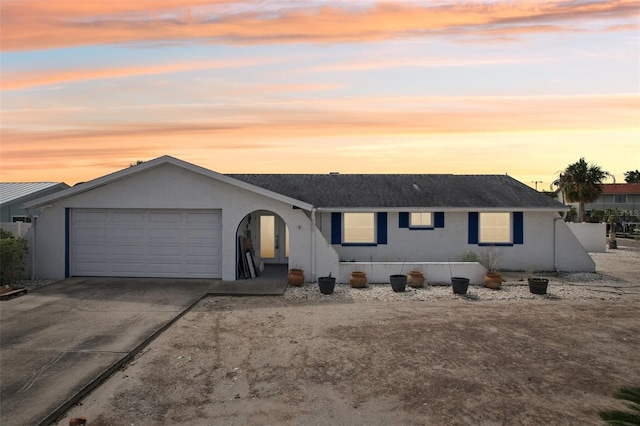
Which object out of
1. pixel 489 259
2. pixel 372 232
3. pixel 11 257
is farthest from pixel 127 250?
pixel 489 259

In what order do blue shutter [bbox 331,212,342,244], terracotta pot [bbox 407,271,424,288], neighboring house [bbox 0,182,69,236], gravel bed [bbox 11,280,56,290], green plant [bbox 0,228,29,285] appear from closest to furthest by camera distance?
green plant [bbox 0,228,29,285] → gravel bed [bbox 11,280,56,290] → terracotta pot [bbox 407,271,424,288] → blue shutter [bbox 331,212,342,244] → neighboring house [bbox 0,182,69,236]

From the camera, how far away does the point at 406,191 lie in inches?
843

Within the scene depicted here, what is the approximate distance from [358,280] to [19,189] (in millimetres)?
23880

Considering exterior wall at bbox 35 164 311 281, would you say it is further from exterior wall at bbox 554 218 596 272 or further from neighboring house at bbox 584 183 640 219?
neighboring house at bbox 584 183 640 219

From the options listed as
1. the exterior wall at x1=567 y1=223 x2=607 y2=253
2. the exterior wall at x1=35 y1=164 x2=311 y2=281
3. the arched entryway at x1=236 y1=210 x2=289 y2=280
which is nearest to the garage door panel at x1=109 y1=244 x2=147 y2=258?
the exterior wall at x1=35 y1=164 x2=311 y2=281

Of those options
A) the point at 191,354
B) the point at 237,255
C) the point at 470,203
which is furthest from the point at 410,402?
the point at 470,203

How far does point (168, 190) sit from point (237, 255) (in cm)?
334

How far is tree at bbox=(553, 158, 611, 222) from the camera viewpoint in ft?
117

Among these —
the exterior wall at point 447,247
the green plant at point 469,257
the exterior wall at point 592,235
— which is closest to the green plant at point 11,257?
the exterior wall at point 447,247

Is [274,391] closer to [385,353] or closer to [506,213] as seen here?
[385,353]

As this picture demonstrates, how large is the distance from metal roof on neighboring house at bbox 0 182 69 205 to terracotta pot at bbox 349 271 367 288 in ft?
67.4

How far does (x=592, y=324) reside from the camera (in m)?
12.2

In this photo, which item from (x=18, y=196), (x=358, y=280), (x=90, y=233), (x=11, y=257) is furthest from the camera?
(x=18, y=196)

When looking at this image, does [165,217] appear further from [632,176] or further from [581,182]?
[632,176]
